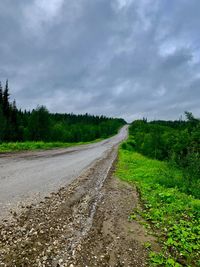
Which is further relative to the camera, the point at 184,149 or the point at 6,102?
the point at 6,102

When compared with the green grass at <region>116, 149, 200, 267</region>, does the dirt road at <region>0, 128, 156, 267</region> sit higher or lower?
higher

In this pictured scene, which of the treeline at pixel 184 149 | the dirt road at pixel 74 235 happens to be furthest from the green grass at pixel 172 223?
the treeline at pixel 184 149

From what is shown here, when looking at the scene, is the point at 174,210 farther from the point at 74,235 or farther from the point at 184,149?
the point at 184,149

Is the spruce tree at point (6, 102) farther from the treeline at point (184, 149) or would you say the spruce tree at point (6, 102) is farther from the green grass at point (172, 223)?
the green grass at point (172, 223)

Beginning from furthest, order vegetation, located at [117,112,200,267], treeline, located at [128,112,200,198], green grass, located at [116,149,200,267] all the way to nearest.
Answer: treeline, located at [128,112,200,198] < vegetation, located at [117,112,200,267] < green grass, located at [116,149,200,267]

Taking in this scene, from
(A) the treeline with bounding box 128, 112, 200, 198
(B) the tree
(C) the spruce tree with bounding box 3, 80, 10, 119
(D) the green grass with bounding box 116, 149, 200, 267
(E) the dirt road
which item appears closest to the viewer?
(E) the dirt road

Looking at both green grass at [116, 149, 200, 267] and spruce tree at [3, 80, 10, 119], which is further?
spruce tree at [3, 80, 10, 119]

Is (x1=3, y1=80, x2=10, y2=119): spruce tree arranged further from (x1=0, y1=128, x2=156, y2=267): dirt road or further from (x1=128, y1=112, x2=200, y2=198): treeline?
(x1=0, y1=128, x2=156, y2=267): dirt road

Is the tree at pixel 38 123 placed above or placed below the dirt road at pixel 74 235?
above

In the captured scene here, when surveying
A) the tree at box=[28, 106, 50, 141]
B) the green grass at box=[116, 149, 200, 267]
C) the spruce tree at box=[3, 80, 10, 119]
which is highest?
the spruce tree at box=[3, 80, 10, 119]

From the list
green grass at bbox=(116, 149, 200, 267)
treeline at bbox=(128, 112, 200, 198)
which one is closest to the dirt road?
green grass at bbox=(116, 149, 200, 267)

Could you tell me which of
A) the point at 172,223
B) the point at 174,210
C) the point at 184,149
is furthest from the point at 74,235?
the point at 184,149

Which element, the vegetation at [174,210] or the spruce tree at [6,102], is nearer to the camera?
the vegetation at [174,210]

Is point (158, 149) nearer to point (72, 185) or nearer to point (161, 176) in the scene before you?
point (161, 176)
